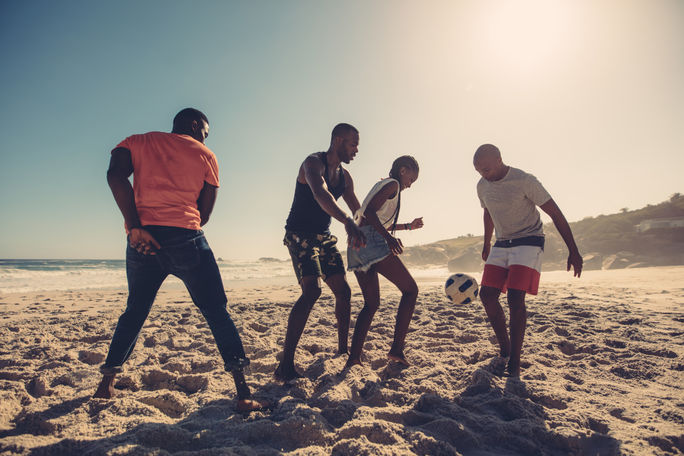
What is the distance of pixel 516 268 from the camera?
9.94 feet

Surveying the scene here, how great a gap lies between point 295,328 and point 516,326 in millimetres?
1906

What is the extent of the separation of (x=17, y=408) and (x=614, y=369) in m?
4.45

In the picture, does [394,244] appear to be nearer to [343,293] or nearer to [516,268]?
[343,293]

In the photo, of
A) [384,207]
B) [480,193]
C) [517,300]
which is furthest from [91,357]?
[480,193]

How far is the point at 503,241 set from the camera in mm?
3291

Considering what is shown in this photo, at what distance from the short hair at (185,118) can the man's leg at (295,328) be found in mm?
1481

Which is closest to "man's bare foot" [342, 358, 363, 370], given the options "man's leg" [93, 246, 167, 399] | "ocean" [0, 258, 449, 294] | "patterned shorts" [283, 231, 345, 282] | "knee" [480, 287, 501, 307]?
"patterned shorts" [283, 231, 345, 282]

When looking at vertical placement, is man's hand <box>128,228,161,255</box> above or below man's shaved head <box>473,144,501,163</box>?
below

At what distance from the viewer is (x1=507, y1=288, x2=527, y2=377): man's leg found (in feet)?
9.27

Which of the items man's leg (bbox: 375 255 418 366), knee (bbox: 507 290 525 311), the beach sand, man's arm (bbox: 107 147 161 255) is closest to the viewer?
the beach sand

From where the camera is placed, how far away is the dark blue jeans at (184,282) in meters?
2.13

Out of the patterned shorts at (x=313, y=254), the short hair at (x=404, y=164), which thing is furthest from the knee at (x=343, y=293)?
the short hair at (x=404, y=164)

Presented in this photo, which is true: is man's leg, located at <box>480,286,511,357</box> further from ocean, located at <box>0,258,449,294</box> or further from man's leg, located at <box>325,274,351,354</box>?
ocean, located at <box>0,258,449,294</box>

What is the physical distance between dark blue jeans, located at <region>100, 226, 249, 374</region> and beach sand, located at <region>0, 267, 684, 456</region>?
0.35 m
